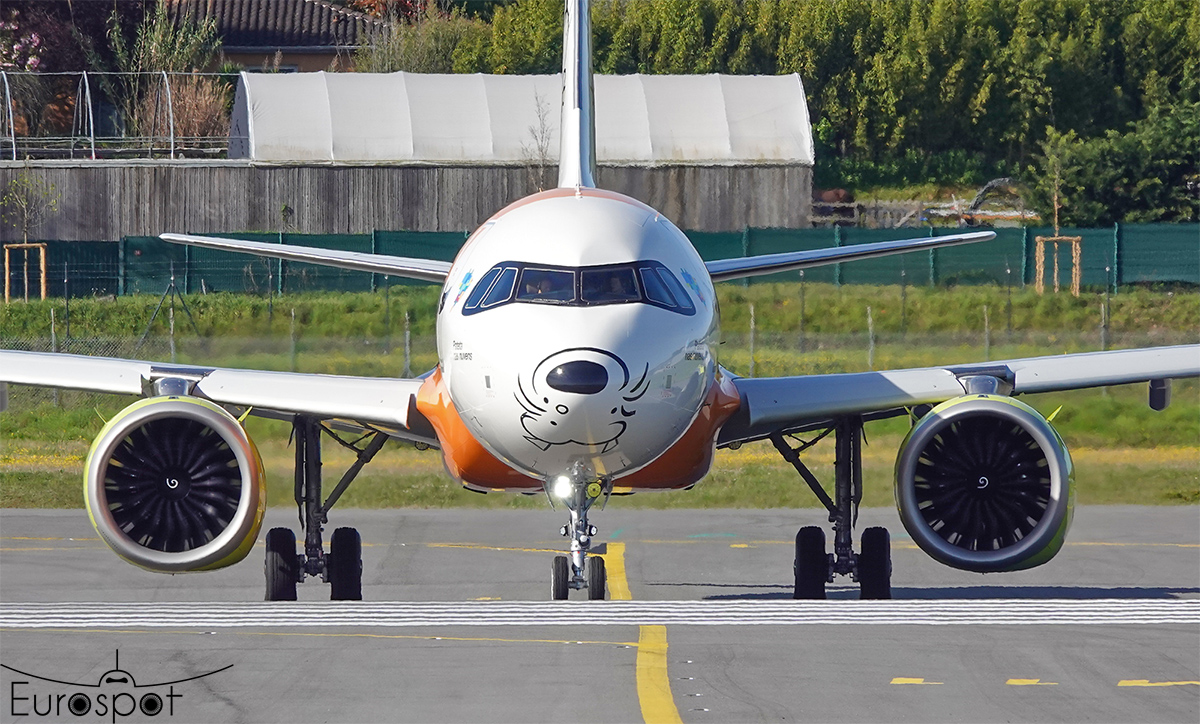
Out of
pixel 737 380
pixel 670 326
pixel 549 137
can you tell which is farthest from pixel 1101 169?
pixel 670 326

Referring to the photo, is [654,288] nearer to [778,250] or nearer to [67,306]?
[67,306]

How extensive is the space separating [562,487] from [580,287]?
213 cm

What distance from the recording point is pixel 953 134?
7081 cm

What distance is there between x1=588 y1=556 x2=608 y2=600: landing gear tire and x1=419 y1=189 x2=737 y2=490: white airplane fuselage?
0.83 m

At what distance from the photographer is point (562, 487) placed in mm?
14852

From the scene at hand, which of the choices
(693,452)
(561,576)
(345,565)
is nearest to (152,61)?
(345,565)

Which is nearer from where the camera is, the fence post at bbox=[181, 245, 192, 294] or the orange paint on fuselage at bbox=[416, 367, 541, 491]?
the orange paint on fuselage at bbox=[416, 367, 541, 491]

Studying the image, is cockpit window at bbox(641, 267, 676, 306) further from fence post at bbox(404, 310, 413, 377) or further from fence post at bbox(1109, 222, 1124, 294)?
fence post at bbox(1109, 222, 1124, 294)

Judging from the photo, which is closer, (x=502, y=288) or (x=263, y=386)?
(x=502, y=288)

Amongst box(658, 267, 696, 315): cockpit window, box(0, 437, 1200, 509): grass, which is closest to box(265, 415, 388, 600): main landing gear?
box(658, 267, 696, 315): cockpit window

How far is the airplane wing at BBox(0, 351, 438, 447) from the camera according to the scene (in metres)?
16.8

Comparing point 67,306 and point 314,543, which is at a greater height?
point 67,306

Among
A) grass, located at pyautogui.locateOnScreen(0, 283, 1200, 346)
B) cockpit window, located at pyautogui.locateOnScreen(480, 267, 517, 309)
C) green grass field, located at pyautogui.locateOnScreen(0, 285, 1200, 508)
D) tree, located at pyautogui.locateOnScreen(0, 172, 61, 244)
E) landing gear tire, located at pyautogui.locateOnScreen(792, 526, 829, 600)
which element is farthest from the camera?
tree, located at pyautogui.locateOnScreen(0, 172, 61, 244)

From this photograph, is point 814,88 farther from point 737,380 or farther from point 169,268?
point 737,380
